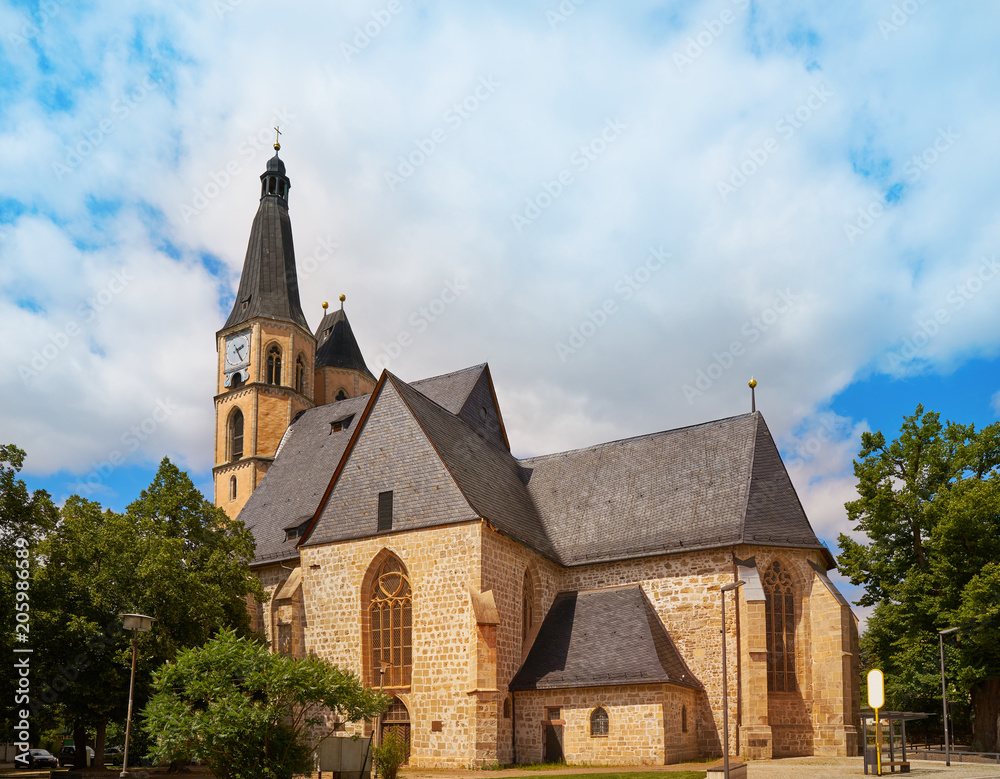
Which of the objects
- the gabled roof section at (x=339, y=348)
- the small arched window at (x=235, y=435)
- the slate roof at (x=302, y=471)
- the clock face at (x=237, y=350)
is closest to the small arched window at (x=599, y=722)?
the slate roof at (x=302, y=471)

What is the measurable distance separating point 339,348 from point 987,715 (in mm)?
39303

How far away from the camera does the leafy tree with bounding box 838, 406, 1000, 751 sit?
30.9m

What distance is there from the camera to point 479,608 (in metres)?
26.2

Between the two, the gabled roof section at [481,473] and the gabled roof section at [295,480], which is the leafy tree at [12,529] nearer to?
the gabled roof section at [295,480]

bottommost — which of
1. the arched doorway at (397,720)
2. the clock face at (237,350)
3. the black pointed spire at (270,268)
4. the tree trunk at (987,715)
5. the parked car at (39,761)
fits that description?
the parked car at (39,761)

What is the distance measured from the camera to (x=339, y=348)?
2218 inches

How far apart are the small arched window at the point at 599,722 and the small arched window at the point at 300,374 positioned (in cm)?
2716

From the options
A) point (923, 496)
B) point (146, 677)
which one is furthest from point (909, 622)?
point (146, 677)

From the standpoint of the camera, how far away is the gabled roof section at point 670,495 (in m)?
29.8

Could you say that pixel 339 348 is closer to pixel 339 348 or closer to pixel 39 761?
pixel 339 348

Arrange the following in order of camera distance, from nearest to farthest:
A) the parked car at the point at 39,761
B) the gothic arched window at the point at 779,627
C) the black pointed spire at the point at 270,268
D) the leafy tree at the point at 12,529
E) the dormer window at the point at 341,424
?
the leafy tree at the point at 12,529 → the gothic arched window at the point at 779,627 → the parked car at the point at 39,761 → the dormer window at the point at 341,424 → the black pointed spire at the point at 270,268

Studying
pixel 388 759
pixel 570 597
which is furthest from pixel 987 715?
pixel 388 759

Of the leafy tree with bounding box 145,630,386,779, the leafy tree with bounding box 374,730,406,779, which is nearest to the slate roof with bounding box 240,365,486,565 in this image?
the leafy tree with bounding box 374,730,406,779

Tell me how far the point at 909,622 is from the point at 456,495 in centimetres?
1761
